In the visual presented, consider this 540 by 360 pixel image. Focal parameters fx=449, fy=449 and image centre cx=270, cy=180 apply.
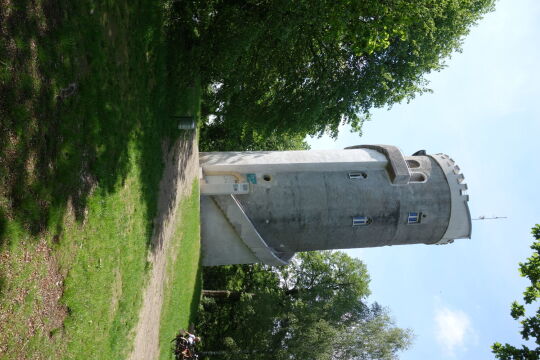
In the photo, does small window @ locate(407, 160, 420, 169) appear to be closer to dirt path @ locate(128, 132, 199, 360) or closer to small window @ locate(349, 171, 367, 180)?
small window @ locate(349, 171, 367, 180)

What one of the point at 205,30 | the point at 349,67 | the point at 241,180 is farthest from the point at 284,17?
the point at 241,180

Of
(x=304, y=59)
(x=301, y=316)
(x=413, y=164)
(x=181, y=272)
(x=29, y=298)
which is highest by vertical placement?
(x=304, y=59)

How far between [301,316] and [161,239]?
14.2m

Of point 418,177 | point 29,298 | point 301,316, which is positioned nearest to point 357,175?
point 418,177

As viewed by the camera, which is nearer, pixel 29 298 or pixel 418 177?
pixel 29 298

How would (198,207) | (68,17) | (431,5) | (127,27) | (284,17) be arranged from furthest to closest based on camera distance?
(198,207), (431,5), (284,17), (127,27), (68,17)

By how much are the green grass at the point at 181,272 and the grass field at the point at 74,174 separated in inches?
123

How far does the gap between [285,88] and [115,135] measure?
35.2ft

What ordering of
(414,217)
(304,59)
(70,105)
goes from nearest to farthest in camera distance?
(70,105), (304,59), (414,217)

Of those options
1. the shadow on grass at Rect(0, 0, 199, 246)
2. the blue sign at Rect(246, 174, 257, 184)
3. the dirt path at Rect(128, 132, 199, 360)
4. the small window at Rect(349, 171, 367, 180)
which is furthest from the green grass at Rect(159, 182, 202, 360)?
the small window at Rect(349, 171, 367, 180)

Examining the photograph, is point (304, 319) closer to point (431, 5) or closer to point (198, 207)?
point (198, 207)

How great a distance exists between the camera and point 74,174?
301 inches

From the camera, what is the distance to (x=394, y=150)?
1931 centimetres

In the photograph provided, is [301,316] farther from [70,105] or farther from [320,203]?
[70,105]
